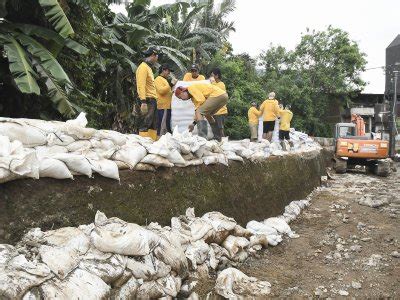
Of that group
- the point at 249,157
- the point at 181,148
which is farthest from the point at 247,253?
the point at 249,157

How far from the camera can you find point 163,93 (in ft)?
19.4

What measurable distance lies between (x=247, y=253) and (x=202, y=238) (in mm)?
767

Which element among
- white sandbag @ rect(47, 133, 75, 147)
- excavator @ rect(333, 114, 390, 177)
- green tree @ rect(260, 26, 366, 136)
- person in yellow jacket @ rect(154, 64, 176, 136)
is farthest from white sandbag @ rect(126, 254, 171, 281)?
green tree @ rect(260, 26, 366, 136)

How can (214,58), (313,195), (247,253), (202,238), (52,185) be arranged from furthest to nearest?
(214,58) → (313,195) → (247,253) → (202,238) → (52,185)

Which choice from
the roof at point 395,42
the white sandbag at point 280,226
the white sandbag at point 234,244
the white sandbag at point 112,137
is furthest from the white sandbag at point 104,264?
the roof at point 395,42

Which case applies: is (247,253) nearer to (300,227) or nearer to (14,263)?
(300,227)

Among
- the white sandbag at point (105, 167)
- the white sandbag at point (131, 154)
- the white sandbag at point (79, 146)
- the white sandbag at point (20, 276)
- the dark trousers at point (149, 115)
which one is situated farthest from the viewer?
the dark trousers at point (149, 115)

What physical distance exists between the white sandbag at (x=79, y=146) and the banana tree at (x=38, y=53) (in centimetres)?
261

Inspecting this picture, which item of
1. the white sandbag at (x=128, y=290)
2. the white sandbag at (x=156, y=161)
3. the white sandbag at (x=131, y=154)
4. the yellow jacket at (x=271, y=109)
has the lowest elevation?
the white sandbag at (x=128, y=290)

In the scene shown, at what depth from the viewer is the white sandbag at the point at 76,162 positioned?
9.38 ft

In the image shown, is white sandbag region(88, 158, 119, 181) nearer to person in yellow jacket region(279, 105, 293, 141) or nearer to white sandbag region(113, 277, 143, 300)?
white sandbag region(113, 277, 143, 300)

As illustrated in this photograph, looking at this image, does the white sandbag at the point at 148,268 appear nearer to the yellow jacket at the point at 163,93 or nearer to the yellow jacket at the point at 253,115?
the yellow jacket at the point at 163,93

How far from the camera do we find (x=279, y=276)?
365 centimetres

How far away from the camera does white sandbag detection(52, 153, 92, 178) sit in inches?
113
